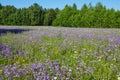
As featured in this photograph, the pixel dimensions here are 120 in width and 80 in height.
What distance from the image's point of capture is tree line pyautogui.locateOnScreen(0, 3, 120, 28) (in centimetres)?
4850

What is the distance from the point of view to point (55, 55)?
662 centimetres

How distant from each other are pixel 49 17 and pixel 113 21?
20.8 meters

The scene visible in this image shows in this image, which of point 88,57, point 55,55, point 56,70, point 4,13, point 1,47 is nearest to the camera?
point 56,70

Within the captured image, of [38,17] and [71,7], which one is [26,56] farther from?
[38,17]

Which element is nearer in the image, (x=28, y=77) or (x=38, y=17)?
(x=28, y=77)

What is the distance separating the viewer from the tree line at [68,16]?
48500 millimetres

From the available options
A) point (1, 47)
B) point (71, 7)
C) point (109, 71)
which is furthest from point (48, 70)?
point (71, 7)

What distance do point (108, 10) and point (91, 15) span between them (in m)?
3.62

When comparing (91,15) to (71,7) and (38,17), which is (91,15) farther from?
(38,17)

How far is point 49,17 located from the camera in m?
63.9

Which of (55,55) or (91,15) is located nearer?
(55,55)

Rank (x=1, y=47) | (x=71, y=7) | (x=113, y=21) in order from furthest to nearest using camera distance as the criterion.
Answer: (x=71, y=7) < (x=113, y=21) < (x=1, y=47)

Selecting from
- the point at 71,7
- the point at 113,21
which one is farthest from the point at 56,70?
the point at 71,7

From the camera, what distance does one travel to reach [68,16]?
5350 cm
